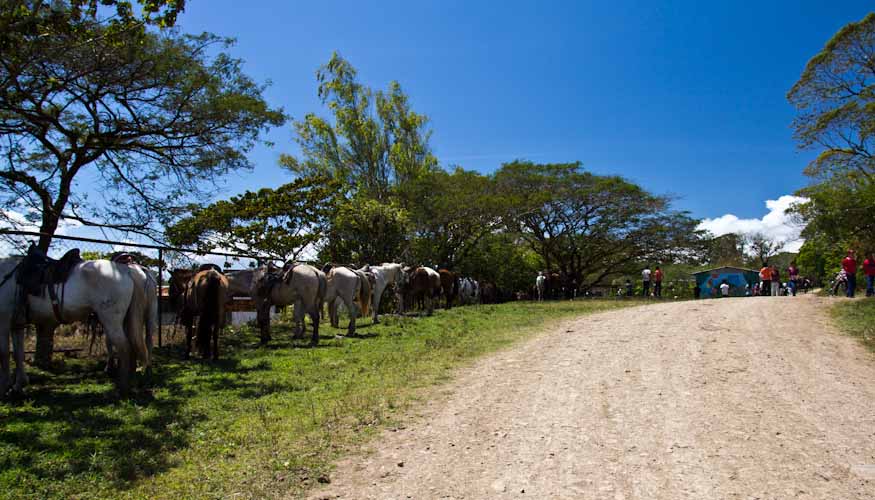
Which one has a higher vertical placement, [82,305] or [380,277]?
[380,277]

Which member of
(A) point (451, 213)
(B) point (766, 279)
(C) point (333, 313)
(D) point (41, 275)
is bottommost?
(C) point (333, 313)

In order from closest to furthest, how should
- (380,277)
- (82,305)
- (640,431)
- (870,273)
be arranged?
(640,431) < (82,305) < (380,277) < (870,273)

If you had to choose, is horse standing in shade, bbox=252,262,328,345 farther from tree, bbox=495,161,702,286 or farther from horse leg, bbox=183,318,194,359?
tree, bbox=495,161,702,286

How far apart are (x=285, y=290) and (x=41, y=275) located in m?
5.47

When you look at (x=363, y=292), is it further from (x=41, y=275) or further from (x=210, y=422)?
(x=210, y=422)

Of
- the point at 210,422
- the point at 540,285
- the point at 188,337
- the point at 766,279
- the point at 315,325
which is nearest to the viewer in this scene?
the point at 210,422

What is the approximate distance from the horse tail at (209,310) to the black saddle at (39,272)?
291 cm

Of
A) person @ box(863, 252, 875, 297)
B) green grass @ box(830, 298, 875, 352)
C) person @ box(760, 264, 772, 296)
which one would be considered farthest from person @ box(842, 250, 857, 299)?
person @ box(760, 264, 772, 296)

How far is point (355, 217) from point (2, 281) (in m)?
18.9

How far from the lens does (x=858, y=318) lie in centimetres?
1312

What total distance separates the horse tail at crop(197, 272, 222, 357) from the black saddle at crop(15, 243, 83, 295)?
9.55 ft

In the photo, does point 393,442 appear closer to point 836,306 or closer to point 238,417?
point 238,417

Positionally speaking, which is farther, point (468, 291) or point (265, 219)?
point (468, 291)

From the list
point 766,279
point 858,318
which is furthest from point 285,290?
point 766,279
